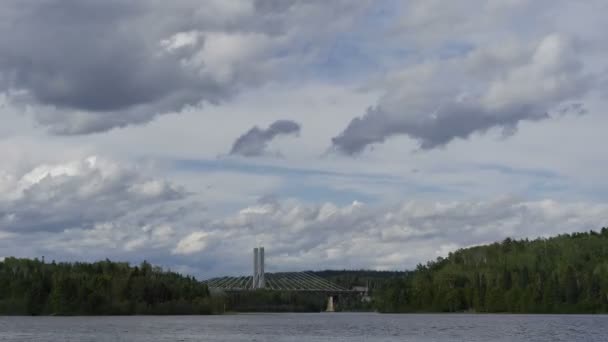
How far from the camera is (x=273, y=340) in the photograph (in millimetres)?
99188

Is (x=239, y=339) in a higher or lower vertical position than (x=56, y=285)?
lower

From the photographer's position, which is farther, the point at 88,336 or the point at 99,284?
the point at 99,284

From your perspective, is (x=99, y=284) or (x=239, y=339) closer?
(x=239, y=339)

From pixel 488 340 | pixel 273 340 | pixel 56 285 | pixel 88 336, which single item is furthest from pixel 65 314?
pixel 488 340

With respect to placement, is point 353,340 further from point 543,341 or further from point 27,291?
point 27,291

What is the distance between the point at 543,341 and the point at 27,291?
130966 mm

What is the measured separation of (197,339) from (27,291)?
108918 mm

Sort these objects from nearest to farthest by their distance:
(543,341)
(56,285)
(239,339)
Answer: (543,341) → (239,339) → (56,285)

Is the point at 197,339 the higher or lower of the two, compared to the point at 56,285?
lower

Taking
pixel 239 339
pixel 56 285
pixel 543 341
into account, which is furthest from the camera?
pixel 56 285

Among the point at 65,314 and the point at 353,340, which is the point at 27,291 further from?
the point at 353,340

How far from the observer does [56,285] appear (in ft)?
641

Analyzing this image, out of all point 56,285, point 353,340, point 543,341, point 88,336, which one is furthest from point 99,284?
point 543,341

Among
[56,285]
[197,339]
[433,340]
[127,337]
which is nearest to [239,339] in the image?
[197,339]
